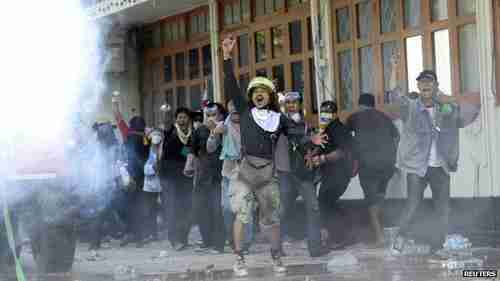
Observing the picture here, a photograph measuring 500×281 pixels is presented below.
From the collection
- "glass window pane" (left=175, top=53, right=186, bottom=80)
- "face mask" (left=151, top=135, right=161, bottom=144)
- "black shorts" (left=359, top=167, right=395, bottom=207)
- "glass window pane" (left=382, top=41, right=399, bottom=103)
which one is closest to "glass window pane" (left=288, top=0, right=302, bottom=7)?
"glass window pane" (left=382, top=41, right=399, bottom=103)

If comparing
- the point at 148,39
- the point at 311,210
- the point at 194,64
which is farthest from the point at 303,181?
the point at 148,39

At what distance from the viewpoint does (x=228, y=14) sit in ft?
57.3

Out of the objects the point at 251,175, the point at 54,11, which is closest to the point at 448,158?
the point at 251,175

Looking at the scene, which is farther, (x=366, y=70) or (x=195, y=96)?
(x=195, y=96)

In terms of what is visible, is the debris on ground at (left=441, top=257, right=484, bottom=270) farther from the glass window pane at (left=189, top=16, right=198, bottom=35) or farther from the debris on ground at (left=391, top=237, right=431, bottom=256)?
the glass window pane at (left=189, top=16, right=198, bottom=35)

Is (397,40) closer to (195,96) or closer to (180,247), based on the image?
(180,247)

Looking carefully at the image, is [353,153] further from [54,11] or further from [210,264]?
[54,11]

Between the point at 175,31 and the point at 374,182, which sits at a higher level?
the point at 175,31

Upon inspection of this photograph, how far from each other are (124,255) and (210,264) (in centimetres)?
240

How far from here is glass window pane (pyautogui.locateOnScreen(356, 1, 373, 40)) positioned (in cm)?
1416

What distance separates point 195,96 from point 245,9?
241 centimetres

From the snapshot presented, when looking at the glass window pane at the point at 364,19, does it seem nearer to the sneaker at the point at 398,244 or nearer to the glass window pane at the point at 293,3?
the glass window pane at the point at 293,3

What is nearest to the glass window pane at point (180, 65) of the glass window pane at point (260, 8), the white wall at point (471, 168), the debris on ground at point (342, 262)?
the glass window pane at point (260, 8)

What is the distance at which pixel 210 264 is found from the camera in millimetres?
11953
